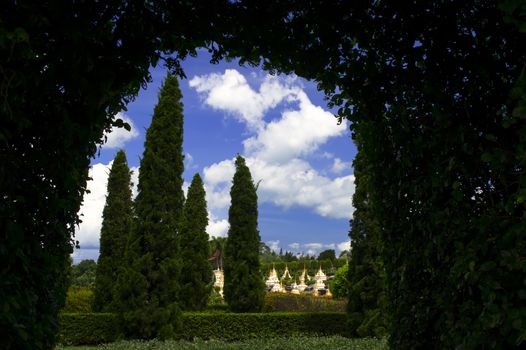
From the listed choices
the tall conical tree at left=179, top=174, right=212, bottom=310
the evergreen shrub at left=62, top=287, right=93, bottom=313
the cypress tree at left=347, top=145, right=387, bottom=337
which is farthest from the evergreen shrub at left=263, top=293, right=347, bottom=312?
the evergreen shrub at left=62, top=287, right=93, bottom=313

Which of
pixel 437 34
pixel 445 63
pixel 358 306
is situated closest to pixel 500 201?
pixel 445 63

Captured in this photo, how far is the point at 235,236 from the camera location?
20.0 meters

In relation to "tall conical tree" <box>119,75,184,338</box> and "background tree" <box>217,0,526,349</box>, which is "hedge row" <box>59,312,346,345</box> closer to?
"tall conical tree" <box>119,75,184,338</box>

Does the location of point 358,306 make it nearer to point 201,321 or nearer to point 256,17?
point 201,321

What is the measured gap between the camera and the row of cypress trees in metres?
15.5

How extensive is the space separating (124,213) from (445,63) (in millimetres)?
19627

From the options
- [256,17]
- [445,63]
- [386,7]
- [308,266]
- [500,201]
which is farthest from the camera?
[308,266]

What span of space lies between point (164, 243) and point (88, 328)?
3826 mm

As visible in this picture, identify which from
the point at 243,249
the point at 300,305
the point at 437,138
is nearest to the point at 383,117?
the point at 437,138

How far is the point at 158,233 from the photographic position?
1603cm

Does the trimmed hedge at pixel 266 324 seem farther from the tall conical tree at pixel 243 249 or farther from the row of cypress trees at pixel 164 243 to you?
the tall conical tree at pixel 243 249

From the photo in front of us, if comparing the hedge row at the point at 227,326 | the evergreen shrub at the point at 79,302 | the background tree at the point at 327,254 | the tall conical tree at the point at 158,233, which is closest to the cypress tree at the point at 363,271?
the hedge row at the point at 227,326

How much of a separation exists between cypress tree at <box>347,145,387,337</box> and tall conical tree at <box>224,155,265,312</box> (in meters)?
4.73

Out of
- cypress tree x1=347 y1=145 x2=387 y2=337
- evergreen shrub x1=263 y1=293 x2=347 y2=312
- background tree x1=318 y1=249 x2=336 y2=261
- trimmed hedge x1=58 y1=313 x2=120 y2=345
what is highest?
background tree x1=318 y1=249 x2=336 y2=261
